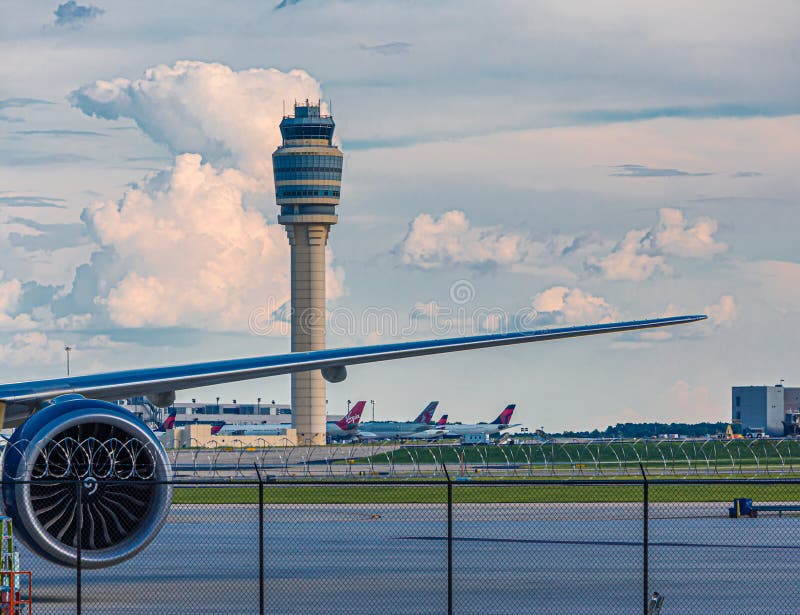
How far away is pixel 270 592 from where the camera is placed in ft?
72.7

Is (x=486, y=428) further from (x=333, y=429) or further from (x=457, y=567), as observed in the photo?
(x=457, y=567)

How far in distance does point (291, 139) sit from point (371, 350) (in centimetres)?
16056

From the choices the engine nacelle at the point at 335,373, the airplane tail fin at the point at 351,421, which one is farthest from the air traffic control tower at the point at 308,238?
the engine nacelle at the point at 335,373

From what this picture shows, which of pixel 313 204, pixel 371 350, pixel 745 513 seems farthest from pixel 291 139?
pixel 371 350

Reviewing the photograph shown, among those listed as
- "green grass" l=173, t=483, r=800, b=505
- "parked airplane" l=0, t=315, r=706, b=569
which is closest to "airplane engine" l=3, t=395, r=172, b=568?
"parked airplane" l=0, t=315, r=706, b=569

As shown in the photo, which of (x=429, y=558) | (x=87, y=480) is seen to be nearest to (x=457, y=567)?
(x=429, y=558)

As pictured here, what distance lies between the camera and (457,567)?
2652 cm

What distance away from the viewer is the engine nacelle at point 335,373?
23578mm

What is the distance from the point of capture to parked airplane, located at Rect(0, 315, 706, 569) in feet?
65.4

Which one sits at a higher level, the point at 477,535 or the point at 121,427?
the point at 121,427

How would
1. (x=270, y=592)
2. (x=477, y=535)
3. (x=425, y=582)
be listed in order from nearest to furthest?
(x=270, y=592) → (x=425, y=582) → (x=477, y=535)

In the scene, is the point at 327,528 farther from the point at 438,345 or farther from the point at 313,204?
the point at 313,204

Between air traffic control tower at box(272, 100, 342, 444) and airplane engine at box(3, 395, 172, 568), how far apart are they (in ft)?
506

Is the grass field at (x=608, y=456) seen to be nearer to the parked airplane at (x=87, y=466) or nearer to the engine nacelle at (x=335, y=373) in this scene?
the engine nacelle at (x=335, y=373)
